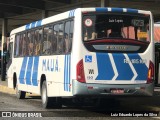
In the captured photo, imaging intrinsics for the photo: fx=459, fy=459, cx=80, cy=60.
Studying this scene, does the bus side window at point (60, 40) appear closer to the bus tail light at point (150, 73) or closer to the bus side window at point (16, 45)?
the bus tail light at point (150, 73)

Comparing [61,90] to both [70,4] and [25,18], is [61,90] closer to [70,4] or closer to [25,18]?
[70,4]

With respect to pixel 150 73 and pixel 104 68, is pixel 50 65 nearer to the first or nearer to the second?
pixel 104 68

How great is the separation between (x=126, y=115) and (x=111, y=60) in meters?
1.79

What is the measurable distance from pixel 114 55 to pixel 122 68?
1.43ft

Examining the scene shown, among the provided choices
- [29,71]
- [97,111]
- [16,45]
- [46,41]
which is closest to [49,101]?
[97,111]

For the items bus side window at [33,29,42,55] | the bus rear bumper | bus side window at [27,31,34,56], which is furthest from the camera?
bus side window at [27,31,34,56]

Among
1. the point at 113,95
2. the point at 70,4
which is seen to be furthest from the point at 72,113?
the point at 70,4

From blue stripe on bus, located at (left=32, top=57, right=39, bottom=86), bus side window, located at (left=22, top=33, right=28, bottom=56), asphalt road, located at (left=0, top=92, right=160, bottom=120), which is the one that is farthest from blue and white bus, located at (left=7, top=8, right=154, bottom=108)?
bus side window, located at (left=22, top=33, right=28, bottom=56)

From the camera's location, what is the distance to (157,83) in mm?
24719

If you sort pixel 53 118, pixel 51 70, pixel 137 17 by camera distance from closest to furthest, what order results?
pixel 53 118 < pixel 137 17 < pixel 51 70

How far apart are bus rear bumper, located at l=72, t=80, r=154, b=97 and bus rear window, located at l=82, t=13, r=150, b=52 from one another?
102cm

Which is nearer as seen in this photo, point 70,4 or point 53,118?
point 53,118

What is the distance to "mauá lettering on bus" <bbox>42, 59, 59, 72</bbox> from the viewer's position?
14.5 metres

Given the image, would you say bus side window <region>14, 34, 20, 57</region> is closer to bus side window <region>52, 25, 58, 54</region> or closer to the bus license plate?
bus side window <region>52, 25, 58, 54</region>
